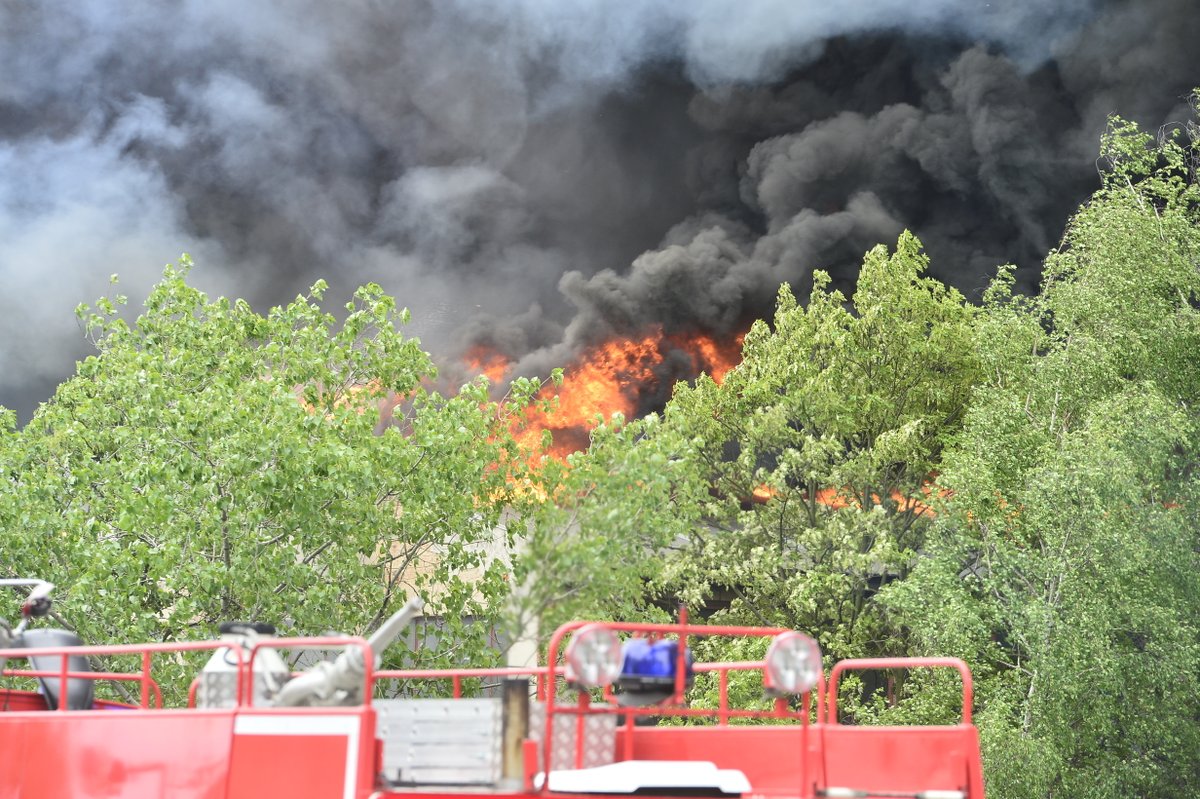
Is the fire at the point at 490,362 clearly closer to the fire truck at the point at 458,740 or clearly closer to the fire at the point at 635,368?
the fire at the point at 635,368

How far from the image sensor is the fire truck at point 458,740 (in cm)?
776

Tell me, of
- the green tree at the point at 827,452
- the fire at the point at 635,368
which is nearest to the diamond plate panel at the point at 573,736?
the green tree at the point at 827,452

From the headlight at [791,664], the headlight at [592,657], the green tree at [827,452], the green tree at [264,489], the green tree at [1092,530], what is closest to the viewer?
the headlight at [592,657]

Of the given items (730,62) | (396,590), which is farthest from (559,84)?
(396,590)

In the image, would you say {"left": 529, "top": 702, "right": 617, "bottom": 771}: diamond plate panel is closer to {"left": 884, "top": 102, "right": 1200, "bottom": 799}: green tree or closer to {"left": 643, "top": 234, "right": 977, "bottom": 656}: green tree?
{"left": 884, "top": 102, "right": 1200, "bottom": 799}: green tree

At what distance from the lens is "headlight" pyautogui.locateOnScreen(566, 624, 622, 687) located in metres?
7.50

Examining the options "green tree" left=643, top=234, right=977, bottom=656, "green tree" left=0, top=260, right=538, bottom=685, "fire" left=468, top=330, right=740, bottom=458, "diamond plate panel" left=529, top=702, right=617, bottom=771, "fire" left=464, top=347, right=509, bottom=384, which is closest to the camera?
"diamond plate panel" left=529, top=702, right=617, bottom=771

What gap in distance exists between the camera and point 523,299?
180 feet

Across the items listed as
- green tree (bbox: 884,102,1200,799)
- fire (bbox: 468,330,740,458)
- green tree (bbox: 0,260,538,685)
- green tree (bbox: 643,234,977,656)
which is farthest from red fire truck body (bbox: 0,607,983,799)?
fire (bbox: 468,330,740,458)

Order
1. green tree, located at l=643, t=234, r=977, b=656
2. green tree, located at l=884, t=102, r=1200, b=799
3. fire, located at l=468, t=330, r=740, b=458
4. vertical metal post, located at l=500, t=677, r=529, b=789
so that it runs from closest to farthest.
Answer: vertical metal post, located at l=500, t=677, r=529, b=789, green tree, located at l=884, t=102, r=1200, b=799, green tree, located at l=643, t=234, r=977, b=656, fire, located at l=468, t=330, r=740, b=458

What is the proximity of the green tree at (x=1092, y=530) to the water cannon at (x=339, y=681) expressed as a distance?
1884cm

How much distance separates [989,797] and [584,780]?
19.1m

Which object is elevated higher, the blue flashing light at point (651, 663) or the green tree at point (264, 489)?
the green tree at point (264, 489)

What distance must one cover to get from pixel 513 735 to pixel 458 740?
36cm
